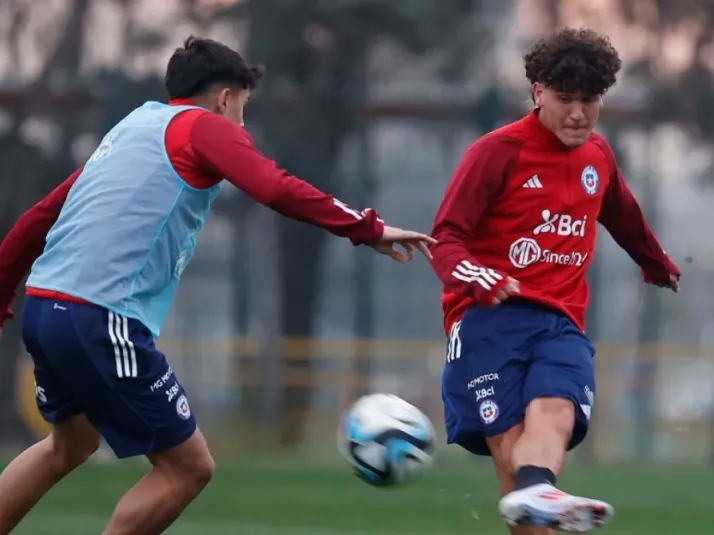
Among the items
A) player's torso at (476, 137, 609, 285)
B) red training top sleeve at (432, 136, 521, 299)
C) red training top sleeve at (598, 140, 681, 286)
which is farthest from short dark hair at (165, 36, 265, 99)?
red training top sleeve at (598, 140, 681, 286)

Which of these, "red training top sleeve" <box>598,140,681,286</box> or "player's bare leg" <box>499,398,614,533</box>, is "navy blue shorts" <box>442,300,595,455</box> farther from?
"red training top sleeve" <box>598,140,681,286</box>

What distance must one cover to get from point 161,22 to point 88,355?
44.0 feet

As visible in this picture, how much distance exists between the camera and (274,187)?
6008 mm

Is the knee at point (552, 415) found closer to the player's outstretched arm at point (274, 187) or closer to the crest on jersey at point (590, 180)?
the player's outstretched arm at point (274, 187)

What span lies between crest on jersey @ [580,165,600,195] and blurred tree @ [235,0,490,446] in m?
12.9

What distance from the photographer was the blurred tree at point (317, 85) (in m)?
19.5

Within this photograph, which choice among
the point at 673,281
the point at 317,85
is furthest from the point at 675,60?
the point at 673,281

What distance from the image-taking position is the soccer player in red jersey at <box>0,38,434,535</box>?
19.8ft

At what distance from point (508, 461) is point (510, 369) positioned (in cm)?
35

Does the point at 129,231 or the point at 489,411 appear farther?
the point at 489,411

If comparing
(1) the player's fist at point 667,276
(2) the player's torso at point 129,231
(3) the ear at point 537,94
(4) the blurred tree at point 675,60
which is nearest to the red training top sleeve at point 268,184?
Result: (2) the player's torso at point 129,231

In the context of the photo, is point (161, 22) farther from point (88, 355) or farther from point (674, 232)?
point (88, 355)

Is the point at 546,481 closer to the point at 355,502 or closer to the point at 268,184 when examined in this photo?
the point at 268,184

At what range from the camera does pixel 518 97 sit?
1878cm
